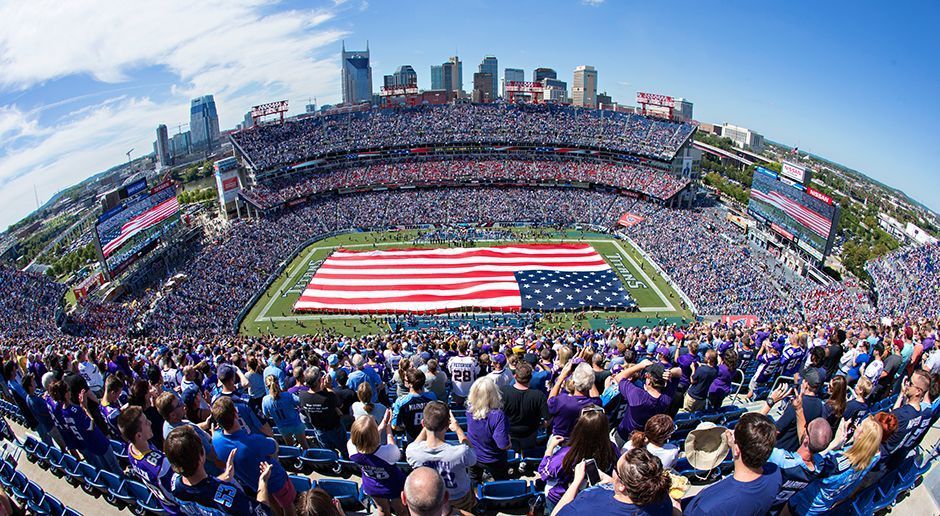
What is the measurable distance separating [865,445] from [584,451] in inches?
116

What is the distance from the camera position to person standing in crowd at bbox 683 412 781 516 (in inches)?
156

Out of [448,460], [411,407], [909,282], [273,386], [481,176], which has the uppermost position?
[448,460]

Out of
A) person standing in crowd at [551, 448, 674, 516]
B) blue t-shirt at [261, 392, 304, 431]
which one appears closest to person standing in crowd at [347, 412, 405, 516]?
person standing in crowd at [551, 448, 674, 516]

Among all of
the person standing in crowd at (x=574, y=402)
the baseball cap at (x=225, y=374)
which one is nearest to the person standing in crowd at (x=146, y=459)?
the baseball cap at (x=225, y=374)

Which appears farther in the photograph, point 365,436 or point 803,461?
point 803,461

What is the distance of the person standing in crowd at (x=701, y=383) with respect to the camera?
31.4 ft

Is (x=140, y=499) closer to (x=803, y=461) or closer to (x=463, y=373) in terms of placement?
(x=463, y=373)

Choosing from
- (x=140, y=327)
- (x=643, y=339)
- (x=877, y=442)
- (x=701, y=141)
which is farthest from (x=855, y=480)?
(x=701, y=141)

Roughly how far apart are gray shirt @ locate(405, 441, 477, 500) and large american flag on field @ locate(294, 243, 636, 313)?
29679mm

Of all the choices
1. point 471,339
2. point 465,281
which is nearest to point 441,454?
point 471,339

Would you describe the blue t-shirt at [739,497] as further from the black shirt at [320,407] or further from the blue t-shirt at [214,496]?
the black shirt at [320,407]

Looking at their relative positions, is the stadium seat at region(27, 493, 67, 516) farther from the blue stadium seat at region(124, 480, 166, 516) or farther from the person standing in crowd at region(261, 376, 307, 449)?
the person standing in crowd at region(261, 376, 307, 449)

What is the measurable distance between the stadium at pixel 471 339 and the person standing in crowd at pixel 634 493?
0.03m

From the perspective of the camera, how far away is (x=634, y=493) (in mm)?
3611
